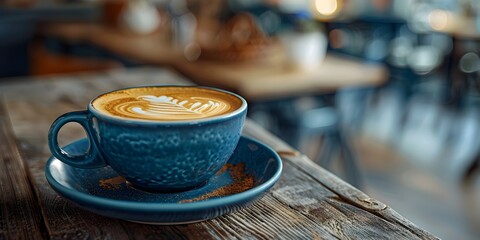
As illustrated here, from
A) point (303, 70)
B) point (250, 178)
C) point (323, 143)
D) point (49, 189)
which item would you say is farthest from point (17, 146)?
point (323, 143)

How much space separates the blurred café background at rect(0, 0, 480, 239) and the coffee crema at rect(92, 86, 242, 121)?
1.33 m

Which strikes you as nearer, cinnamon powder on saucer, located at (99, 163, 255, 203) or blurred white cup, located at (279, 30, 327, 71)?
cinnamon powder on saucer, located at (99, 163, 255, 203)

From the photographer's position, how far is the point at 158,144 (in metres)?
0.59

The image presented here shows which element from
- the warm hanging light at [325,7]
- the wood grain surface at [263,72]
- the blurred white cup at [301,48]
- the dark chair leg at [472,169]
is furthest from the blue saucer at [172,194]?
the warm hanging light at [325,7]

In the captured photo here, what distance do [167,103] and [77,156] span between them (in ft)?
0.41

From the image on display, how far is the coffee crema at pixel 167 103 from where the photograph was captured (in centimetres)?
62

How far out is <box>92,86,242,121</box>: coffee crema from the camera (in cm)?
62

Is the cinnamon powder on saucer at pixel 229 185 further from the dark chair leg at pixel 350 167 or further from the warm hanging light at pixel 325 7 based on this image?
the warm hanging light at pixel 325 7

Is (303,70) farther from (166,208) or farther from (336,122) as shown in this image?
(166,208)

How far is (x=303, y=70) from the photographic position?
7.43 feet

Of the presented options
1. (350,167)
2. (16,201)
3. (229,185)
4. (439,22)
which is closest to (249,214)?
(229,185)

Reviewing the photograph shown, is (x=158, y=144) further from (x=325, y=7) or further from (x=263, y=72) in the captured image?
(x=325, y=7)

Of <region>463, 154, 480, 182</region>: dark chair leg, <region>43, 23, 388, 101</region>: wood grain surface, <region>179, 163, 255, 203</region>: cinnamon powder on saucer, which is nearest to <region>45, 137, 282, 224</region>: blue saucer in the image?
<region>179, 163, 255, 203</region>: cinnamon powder on saucer

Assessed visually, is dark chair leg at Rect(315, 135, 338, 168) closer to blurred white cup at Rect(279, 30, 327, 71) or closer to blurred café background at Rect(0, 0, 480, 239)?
blurred café background at Rect(0, 0, 480, 239)
